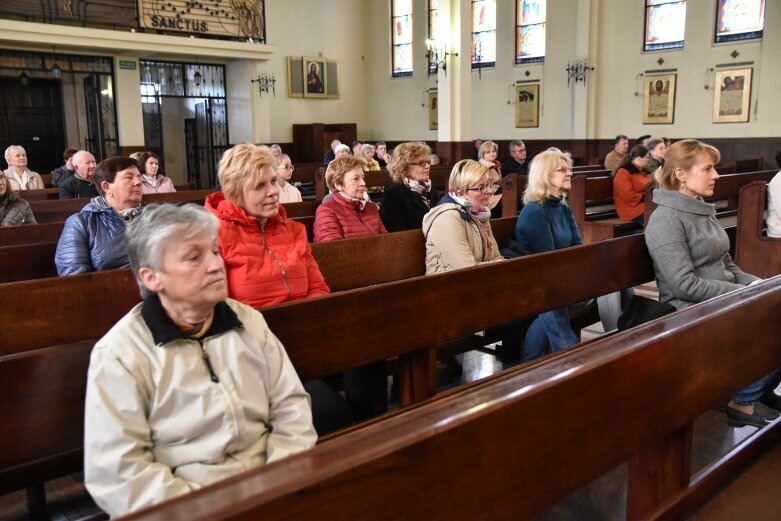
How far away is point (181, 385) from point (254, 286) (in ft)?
3.78

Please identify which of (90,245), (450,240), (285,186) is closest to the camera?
(90,245)

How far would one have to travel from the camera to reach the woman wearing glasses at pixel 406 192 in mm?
4613

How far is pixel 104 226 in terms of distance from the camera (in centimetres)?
341

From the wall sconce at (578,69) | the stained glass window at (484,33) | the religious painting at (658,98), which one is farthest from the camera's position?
the stained glass window at (484,33)

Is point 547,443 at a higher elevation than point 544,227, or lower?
lower

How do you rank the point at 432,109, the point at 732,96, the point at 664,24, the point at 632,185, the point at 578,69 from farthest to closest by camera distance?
the point at 432,109 < the point at 578,69 < the point at 664,24 < the point at 732,96 < the point at 632,185

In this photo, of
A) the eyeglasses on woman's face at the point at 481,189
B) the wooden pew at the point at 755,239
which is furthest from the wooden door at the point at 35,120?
the wooden pew at the point at 755,239

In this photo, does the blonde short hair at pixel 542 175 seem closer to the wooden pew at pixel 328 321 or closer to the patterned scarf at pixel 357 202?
→ the wooden pew at pixel 328 321

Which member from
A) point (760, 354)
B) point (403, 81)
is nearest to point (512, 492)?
point (760, 354)

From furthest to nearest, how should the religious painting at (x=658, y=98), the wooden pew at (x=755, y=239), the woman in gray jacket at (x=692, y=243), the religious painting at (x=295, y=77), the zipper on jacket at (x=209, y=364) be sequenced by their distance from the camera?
the religious painting at (x=295, y=77)
the religious painting at (x=658, y=98)
the wooden pew at (x=755, y=239)
the woman in gray jacket at (x=692, y=243)
the zipper on jacket at (x=209, y=364)

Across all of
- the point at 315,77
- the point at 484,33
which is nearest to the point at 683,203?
the point at 484,33

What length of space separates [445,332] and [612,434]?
3.45 feet

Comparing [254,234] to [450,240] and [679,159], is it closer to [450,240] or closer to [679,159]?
[450,240]

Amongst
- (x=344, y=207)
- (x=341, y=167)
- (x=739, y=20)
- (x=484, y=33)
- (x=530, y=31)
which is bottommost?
(x=344, y=207)
